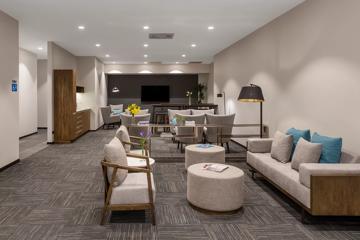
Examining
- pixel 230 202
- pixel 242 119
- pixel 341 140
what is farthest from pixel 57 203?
pixel 242 119

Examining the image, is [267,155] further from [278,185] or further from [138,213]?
[138,213]

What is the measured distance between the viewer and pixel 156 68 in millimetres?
13508

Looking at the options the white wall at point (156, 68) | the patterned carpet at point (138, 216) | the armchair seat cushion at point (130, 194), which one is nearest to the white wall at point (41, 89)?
the white wall at point (156, 68)

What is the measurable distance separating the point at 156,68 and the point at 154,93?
170 cm

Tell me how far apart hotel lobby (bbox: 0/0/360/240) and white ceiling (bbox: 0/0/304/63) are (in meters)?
0.03

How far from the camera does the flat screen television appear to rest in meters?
14.8

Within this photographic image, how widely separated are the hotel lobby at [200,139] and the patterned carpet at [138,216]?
2 centimetres

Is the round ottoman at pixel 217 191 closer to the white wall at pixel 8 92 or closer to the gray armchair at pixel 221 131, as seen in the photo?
the gray armchair at pixel 221 131

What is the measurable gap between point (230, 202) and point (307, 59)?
8.58 ft

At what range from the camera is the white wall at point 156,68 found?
13.4 metres

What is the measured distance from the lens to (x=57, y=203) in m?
3.80

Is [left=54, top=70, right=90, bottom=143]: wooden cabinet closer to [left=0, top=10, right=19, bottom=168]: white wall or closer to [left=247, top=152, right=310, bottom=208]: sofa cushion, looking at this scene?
[left=0, top=10, right=19, bottom=168]: white wall

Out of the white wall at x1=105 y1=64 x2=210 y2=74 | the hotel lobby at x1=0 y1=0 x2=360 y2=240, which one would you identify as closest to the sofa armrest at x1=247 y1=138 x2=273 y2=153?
the hotel lobby at x1=0 y1=0 x2=360 y2=240

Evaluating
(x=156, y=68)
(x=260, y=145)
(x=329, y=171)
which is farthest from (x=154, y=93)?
(x=329, y=171)
